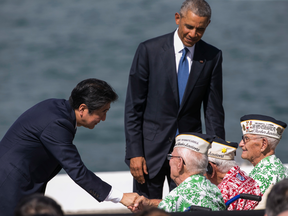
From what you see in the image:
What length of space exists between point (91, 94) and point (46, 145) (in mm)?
413

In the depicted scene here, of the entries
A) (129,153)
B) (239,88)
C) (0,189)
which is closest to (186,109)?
(129,153)

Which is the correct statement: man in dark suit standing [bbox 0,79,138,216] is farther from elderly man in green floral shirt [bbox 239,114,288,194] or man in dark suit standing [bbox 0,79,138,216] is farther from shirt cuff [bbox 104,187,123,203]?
elderly man in green floral shirt [bbox 239,114,288,194]

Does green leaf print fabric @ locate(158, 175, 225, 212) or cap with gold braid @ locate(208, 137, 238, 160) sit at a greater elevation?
cap with gold braid @ locate(208, 137, 238, 160)

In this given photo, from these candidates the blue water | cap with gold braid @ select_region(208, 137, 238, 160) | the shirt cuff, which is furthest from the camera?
the blue water

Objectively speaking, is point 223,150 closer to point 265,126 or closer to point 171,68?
point 265,126

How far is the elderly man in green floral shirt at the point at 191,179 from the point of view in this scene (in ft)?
7.46

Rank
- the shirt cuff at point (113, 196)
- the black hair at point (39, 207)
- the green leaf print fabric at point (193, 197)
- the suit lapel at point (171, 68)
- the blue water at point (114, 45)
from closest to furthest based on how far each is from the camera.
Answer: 1. the black hair at point (39, 207)
2. the green leaf print fabric at point (193, 197)
3. the shirt cuff at point (113, 196)
4. the suit lapel at point (171, 68)
5. the blue water at point (114, 45)

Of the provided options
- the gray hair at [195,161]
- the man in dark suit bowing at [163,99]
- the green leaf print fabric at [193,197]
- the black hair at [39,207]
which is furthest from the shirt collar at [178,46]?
the black hair at [39,207]

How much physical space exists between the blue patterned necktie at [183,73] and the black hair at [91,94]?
617mm

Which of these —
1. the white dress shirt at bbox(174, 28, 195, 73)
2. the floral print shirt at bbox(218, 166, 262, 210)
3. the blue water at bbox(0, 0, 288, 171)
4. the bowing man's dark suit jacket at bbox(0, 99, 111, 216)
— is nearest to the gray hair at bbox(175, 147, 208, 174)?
the floral print shirt at bbox(218, 166, 262, 210)

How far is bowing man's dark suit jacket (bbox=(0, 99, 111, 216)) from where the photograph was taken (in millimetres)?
2521

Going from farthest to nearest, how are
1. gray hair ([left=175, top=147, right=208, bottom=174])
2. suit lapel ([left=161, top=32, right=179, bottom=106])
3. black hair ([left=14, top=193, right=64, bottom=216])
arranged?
suit lapel ([left=161, top=32, right=179, bottom=106])
gray hair ([left=175, top=147, right=208, bottom=174])
black hair ([left=14, top=193, right=64, bottom=216])

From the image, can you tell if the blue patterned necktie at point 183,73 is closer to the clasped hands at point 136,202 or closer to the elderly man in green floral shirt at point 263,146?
the elderly man in green floral shirt at point 263,146

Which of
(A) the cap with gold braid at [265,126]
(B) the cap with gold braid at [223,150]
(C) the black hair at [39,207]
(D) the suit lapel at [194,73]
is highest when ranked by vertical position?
(D) the suit lapel at [194,73]
